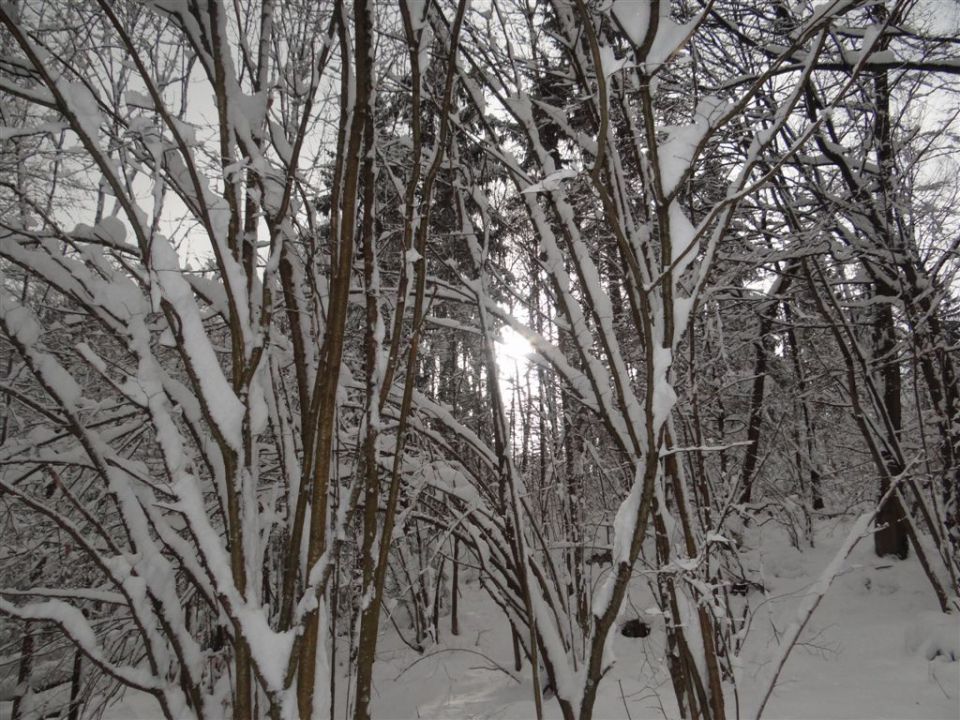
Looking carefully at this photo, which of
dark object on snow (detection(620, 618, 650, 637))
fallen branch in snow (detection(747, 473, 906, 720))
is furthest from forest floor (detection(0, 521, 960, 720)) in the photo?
fallen branch in snow (detection(747, 473, 906, 720))

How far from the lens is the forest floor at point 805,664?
4008 mm

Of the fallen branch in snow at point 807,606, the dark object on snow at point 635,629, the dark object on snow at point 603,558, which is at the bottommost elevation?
the dark object on snow at point 635,629

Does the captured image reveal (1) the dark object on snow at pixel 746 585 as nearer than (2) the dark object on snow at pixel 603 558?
Yes

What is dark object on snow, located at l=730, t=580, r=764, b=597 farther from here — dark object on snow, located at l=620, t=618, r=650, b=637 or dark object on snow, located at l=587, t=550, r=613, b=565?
dark object on snow, located at l=620, t=618, r=650, b=637

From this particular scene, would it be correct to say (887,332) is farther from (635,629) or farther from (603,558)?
(635,629)

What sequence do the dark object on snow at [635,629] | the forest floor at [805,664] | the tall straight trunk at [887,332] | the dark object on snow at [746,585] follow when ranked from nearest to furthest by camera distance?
the dark object on snow at [746,585] < the forest floor at [805,664] < the tall straight trunk at [887,332] < the dark object on snow at [635,629]

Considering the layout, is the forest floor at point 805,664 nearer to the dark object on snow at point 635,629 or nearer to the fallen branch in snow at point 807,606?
the dark object on snow at point 635,629

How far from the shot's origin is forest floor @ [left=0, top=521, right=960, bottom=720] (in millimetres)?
4008

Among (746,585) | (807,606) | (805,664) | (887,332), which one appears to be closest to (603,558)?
(805,664)

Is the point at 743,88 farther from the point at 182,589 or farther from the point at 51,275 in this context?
the point at 182,589

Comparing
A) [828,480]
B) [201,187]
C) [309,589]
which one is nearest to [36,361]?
[201,187]

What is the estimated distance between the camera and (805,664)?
17.6 ft

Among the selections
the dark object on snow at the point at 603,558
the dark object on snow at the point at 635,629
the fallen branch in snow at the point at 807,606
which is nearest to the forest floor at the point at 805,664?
the dark object on snow at the point at 635,629

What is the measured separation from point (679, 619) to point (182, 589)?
8.45 feet
